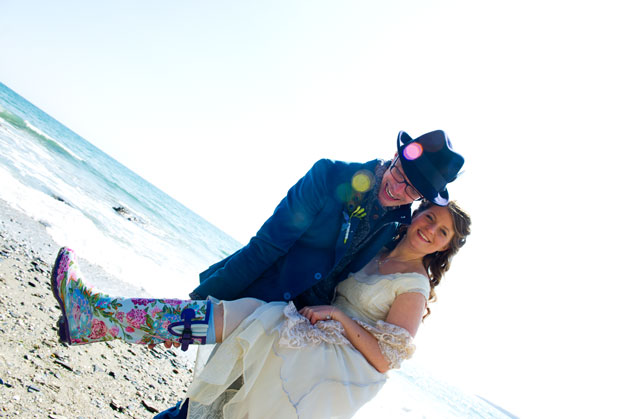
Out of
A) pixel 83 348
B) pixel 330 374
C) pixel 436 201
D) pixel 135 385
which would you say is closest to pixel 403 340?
pixel 330 374

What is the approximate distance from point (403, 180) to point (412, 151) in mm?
195

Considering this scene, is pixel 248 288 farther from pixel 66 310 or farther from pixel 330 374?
pixel 66 310

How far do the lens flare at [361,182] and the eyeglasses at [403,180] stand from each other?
159 mm

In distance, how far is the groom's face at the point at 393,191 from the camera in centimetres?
225

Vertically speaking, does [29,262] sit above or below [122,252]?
above

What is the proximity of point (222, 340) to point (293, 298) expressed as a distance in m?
0.57

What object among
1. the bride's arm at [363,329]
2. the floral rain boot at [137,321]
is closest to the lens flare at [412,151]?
the bride's arm at [363,329]

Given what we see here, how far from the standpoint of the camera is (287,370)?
171 cm

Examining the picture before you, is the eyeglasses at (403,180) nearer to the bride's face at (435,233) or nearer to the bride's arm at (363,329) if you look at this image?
the bride's face at (435,233)

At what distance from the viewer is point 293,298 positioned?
221 cm

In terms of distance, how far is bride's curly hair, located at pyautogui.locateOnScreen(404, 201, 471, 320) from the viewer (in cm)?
262

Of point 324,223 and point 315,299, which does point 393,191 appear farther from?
point 315,299

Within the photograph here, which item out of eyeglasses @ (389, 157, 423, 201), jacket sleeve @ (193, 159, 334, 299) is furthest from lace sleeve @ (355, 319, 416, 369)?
eyeglasses @ (389, 157, 423, 201)

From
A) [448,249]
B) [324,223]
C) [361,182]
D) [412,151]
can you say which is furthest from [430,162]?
[448,249]
